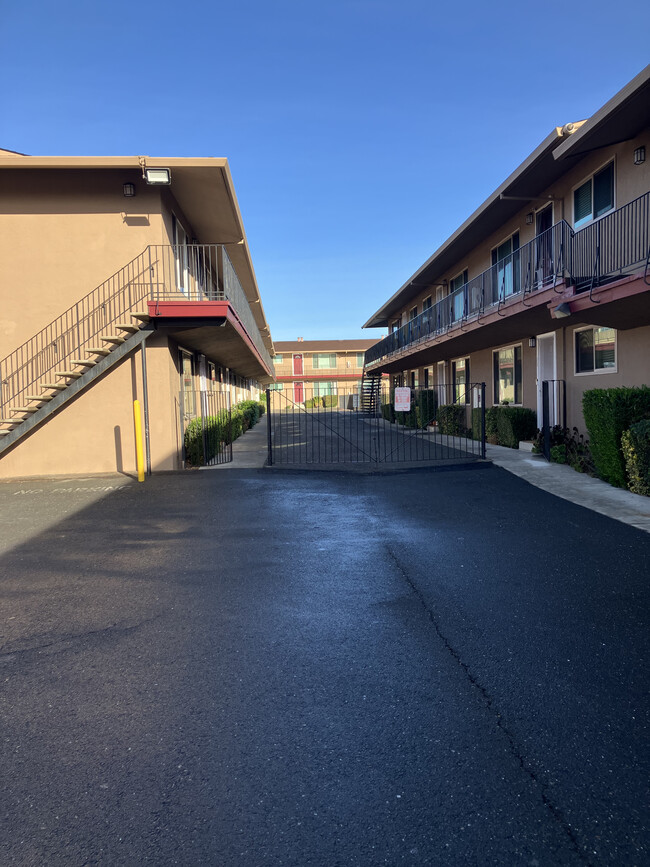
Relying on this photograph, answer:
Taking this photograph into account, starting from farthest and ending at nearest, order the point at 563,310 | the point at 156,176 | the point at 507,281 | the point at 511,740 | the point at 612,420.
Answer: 1. the point at 507,281
2. the point at 156,176
3. the point at 563,310
4. the point at 612,420
5. the point at 511,740

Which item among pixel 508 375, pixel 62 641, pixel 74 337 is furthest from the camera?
pixel 508 375

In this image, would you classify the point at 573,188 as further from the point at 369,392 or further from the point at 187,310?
the point at 369,392

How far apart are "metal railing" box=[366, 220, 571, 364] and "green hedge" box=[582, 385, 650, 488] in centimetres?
248

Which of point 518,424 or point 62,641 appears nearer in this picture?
point 62,641

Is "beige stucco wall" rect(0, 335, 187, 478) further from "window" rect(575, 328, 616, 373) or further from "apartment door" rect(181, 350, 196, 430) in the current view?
"window" rect(575, 328, 616, 373)

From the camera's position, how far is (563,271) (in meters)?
10.2

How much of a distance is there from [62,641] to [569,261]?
10577mm

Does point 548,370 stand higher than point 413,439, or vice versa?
point 548,370

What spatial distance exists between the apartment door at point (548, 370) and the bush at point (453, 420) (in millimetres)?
4779

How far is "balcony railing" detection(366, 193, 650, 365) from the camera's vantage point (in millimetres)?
8805

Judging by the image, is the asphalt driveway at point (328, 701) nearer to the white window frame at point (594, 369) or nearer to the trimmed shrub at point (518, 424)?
the white window frame at point (594, 369)

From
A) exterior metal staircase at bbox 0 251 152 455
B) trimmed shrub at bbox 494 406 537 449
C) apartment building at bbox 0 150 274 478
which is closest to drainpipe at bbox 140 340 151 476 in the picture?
apartment building at bbox 0 150 274 478

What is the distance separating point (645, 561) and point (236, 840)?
4638 mm

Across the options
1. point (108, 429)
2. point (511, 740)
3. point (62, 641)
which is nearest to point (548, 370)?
point (108, 429)
